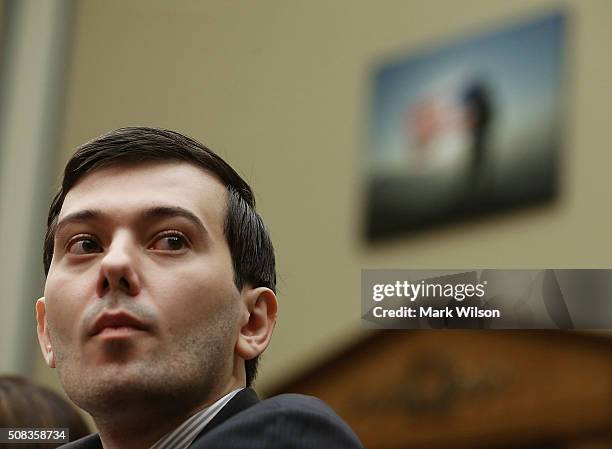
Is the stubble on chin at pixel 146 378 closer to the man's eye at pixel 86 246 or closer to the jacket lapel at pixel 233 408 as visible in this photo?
the jacket lapel at pixel 233 408

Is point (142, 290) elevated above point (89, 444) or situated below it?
above

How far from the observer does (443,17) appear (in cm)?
482

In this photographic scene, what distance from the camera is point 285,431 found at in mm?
1547

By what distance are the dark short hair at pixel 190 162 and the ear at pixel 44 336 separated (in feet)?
0.23

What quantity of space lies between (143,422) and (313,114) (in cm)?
346

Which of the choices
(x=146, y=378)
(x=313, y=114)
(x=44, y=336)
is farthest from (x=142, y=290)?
(x=313, y=114)

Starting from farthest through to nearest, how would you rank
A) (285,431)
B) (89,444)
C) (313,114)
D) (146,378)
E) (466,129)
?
1. (313,114)
2. (466,129)
3. (89,444)
4. (146,378)
5. (285,431)

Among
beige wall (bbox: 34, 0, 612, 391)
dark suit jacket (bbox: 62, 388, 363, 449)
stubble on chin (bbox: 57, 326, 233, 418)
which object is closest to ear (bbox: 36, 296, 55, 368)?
stubble on chin (bbox: 57, 326, 233, 418)

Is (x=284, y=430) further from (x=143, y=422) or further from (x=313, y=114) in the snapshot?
(x=313, y=114)

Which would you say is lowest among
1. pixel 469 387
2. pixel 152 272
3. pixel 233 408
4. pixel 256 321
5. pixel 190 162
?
pixel 469 387

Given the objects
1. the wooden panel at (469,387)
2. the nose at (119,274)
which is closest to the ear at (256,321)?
the nose at (119,274)

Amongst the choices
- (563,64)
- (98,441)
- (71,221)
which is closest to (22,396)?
(98,441)

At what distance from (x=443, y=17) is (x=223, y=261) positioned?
124 inches

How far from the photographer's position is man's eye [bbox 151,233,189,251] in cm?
183
